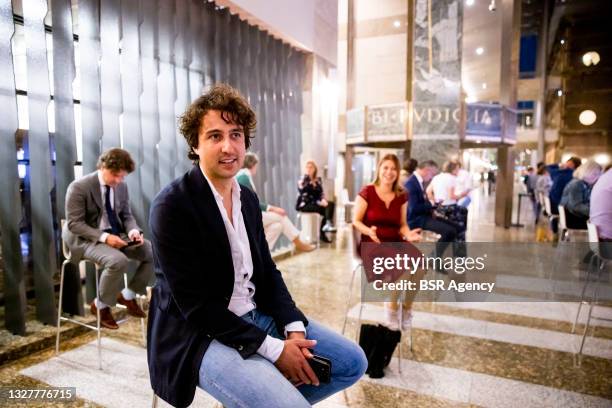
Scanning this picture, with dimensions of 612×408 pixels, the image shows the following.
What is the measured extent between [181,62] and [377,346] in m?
3.53

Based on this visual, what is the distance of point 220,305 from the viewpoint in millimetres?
1295

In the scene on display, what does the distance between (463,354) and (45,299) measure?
3163 mm

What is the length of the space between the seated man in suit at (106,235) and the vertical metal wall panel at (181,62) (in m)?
1.39

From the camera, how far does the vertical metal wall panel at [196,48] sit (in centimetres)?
454

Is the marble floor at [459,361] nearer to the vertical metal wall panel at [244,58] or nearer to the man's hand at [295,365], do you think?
the man's hand at [295,365]

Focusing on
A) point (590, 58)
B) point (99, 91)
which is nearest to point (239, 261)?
point (99, 91)

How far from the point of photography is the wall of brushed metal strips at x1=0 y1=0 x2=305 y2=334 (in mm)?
2953

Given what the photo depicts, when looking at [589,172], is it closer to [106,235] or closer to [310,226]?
[310,226]

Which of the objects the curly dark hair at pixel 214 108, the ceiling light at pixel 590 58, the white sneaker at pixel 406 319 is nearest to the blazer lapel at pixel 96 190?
the curly dark hair at pixel 214 108

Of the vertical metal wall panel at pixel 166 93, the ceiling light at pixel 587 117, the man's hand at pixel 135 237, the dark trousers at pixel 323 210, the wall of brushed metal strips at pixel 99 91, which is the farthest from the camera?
the ceiling light at pixel 587 117

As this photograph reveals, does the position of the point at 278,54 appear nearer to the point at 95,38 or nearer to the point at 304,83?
the point at 304,83

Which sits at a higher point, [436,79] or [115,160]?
[436,79]

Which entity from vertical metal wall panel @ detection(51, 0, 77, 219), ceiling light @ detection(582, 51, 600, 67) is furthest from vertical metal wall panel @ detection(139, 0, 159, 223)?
ceiling light @ detection(582, 51, 600, 67)

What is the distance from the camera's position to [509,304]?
3973 millimetres
